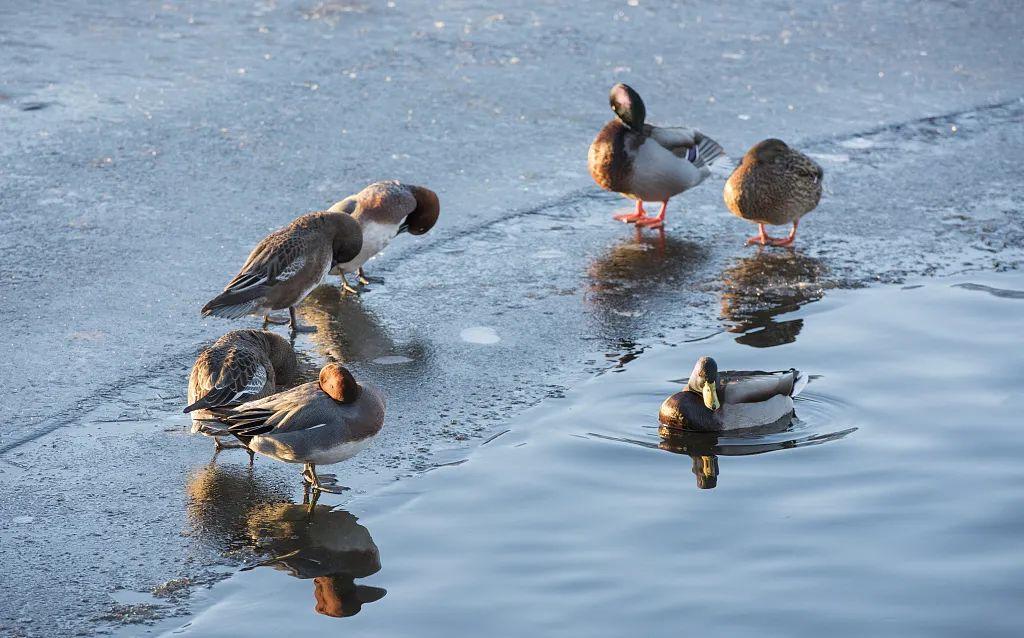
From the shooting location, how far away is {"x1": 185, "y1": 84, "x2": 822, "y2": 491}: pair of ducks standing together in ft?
19.3

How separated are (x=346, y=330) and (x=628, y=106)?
275 cm

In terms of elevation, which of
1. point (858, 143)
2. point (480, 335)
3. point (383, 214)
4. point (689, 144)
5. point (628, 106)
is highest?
point (628, 106)

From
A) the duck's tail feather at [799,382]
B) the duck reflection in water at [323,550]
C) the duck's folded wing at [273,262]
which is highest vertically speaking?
the duck's folded wing at [273,262]

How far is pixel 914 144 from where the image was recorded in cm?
1048

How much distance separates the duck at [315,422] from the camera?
5.77 metres

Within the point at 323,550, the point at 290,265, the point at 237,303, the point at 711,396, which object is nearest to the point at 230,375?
the point at 237,303

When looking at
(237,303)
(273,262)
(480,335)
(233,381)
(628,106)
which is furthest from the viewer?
(628,106)

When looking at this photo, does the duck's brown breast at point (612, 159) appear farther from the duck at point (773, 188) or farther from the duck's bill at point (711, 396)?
the duck's bill at point (711, 396)

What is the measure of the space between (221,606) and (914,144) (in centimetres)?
725

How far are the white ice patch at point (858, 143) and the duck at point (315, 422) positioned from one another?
5.69 meters

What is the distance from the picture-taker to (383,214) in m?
8.07

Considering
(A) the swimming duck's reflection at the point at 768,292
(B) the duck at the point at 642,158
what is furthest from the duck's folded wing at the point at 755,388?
(B) the duck at the point at 642,158

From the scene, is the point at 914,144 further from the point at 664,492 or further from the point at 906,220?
the point at 664,492

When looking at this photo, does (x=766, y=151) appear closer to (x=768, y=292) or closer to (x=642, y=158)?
(x=642, y=158)
